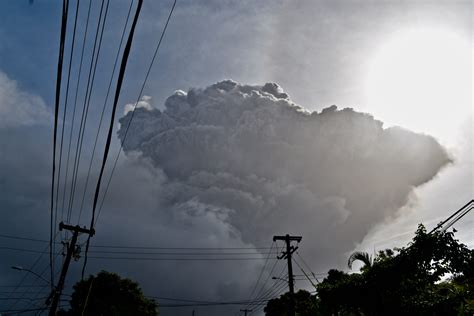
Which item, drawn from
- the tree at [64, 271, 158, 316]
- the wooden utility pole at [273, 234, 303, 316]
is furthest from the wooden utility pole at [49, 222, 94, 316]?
the tree at [64, 271, 158, 316]

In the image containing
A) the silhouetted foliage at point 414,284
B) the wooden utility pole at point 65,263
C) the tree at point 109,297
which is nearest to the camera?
the silhouetted foliage at point 414,284

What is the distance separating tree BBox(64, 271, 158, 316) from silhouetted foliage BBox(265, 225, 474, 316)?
4097 cm

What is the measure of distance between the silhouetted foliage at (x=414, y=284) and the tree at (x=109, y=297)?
4097cm

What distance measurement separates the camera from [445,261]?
39.5ft

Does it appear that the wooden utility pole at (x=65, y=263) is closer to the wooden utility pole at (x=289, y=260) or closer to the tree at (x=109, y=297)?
the wooden utility pole at (x=289, y=260)

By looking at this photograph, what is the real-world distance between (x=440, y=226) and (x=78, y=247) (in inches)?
920

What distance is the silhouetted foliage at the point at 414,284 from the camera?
11.8m

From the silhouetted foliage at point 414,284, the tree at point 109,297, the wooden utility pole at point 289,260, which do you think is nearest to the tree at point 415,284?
the silhouetted foliage at point 414,284

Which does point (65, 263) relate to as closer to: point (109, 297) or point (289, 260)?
point (289, 260)

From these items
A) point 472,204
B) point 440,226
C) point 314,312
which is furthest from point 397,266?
point 314,312

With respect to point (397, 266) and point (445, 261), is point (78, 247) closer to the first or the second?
point (397, 266)

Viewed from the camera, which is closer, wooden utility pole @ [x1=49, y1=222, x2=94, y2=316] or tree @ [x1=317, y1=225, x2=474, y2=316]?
tree @ [x1=317, y1=225, x2=474, y2=316]

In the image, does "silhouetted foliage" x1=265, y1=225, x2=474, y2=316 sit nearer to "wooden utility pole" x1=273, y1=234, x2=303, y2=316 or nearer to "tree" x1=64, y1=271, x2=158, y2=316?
"wooden utility pole" x1=273, y1=234, x2=303, y2=316

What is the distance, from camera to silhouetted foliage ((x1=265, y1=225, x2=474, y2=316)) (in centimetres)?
1181
